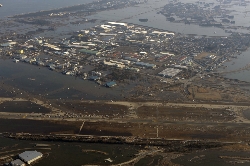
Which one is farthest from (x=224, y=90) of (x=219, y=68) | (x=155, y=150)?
(x=155, y=150)

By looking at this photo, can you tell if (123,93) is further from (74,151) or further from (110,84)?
A: (74,151)

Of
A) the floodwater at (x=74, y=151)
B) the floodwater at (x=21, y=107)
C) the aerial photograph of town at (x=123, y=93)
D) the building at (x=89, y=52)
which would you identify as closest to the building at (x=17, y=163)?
the aerial photograph of town at (x=123, y=93)

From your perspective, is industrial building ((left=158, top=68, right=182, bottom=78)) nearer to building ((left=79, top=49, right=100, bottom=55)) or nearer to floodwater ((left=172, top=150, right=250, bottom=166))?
building ((left=79, top=49, right=100, bottom=55))

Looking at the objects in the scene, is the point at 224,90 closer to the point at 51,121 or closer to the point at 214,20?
the point at 51,121

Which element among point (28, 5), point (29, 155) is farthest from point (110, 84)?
point (28, 5)

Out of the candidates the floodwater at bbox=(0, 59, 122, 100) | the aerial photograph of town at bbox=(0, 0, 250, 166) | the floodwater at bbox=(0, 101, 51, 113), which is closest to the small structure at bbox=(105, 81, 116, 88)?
the aerial photograph of town at bbox=(0, 0, 250, 166)
